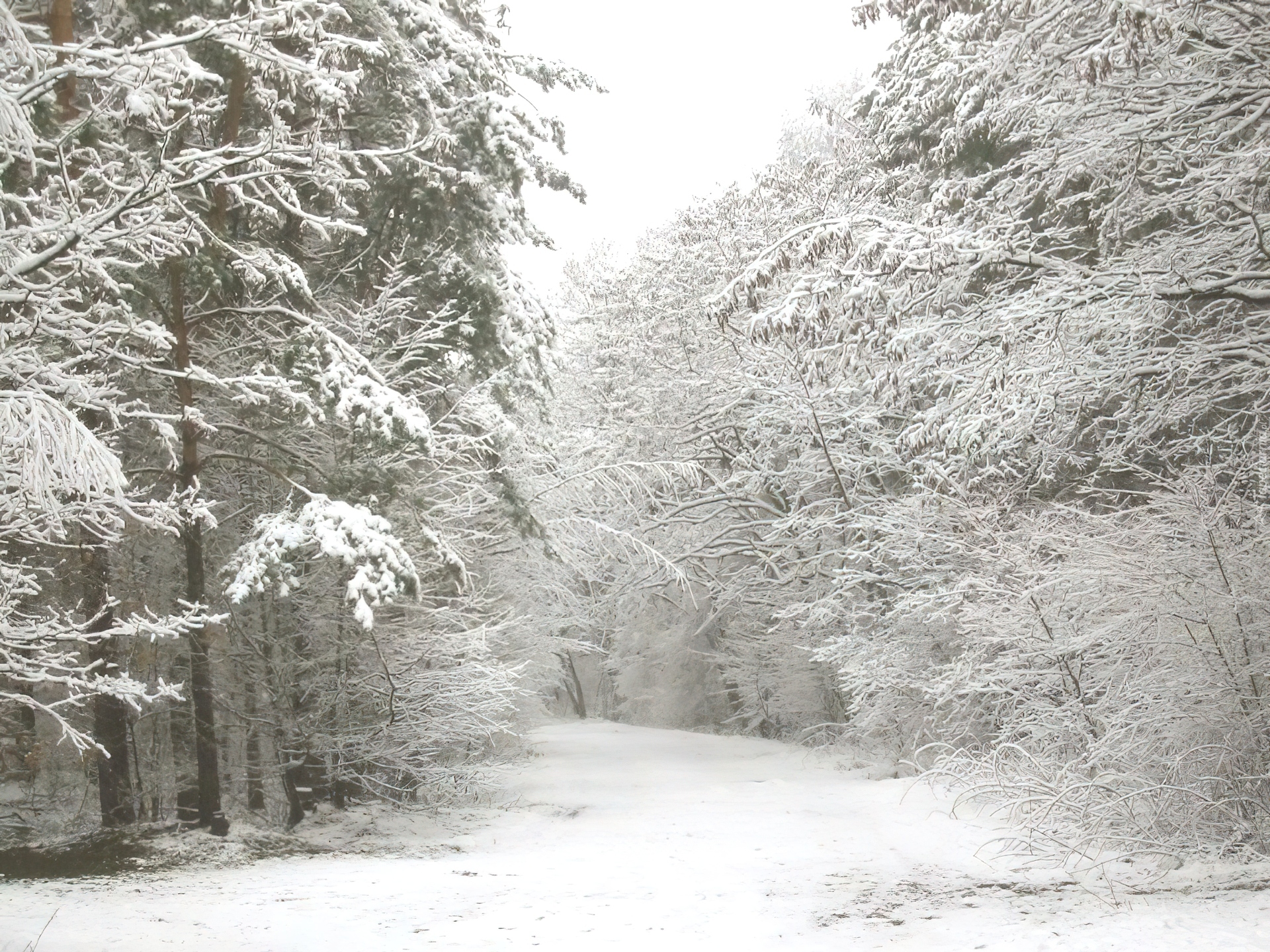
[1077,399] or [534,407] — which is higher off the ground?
[534,407]

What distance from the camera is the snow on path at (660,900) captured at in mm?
5320

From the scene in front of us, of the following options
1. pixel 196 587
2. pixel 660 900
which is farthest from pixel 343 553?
pixel 660 900

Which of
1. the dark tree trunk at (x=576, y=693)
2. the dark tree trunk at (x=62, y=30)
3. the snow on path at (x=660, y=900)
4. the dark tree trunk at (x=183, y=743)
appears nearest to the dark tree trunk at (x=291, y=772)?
the dark tree trunk at (x=183, y=743)

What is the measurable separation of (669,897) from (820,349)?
500 cm

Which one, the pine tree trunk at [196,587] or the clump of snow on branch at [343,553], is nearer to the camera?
the clump of snow on branch at [343,553]

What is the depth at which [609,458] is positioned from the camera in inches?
691

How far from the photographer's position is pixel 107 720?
31.0 ft

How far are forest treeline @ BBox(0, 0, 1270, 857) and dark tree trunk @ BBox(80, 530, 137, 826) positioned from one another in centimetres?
5

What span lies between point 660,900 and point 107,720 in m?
5.90

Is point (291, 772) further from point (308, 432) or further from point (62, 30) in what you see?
point (62, 30)

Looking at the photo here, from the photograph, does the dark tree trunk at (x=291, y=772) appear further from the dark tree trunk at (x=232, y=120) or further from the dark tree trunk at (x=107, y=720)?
the dark tree trunk at (x=232, y=120)

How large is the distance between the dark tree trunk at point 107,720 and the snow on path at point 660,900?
2086 mm

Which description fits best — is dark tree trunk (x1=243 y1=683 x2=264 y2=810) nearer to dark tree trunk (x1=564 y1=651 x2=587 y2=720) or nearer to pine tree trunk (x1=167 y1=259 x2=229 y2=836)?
pine tree trunk (x1=167 y1=259 x2=229 y2=836)

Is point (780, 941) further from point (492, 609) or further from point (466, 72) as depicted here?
point (492, 609)
